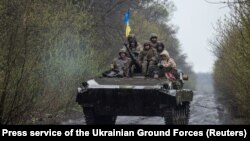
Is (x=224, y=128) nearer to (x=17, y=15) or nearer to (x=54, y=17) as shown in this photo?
(x=17, y=15)

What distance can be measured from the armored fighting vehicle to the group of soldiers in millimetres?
1115

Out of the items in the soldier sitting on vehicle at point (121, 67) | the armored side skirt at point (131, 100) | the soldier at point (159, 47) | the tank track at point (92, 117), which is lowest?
the tank track at point (92, 117)

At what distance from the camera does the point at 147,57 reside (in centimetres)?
1480

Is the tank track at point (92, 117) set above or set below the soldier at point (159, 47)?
below

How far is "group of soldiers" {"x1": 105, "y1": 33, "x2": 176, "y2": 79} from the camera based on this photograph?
13.9 meters

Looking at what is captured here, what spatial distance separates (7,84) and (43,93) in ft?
15.3

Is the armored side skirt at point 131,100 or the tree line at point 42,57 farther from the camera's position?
the tree line at point 42,57

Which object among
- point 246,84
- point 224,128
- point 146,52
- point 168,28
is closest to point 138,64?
point 146,52

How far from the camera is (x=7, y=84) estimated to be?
11609mm

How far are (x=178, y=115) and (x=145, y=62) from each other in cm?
239

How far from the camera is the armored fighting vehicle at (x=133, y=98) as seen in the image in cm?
1187
